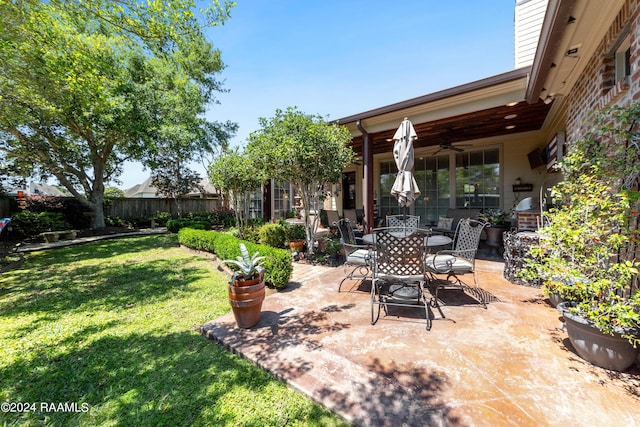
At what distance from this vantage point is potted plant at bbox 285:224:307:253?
5914 millimetres

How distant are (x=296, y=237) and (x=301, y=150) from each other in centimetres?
234

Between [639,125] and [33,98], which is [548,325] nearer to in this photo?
[639,125]

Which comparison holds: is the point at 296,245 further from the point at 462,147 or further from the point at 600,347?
the point at 462,147

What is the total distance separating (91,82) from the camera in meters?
6.27

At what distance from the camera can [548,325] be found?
260 centimetres

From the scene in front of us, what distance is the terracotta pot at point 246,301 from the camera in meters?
2.62

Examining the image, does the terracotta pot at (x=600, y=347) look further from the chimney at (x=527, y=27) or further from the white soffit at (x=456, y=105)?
the chimney at (x=527, y=27)

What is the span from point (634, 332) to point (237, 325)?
3305mm

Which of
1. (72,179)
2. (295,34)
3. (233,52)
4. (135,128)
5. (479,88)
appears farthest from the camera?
(72,179)

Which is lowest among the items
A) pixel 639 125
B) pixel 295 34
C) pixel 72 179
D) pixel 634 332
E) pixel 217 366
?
pixel 217 366

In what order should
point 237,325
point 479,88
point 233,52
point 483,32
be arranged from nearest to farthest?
point 237,325 → point 479,88 → point 483,32 → point 233,52

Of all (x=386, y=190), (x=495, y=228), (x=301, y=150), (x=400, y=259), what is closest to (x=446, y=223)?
(x=495, y=228)

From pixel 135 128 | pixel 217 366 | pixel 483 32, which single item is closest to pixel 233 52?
pixel 135 128

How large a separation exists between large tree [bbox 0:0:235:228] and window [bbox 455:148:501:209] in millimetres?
7889
